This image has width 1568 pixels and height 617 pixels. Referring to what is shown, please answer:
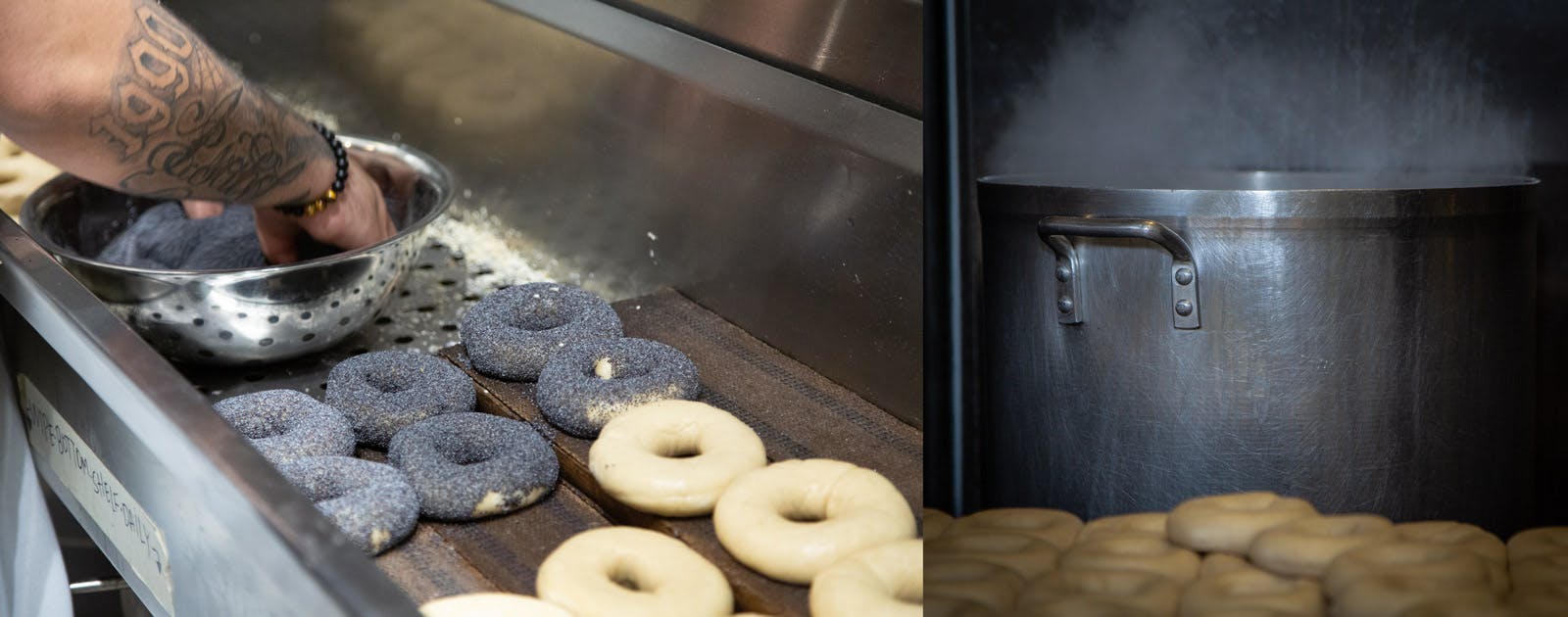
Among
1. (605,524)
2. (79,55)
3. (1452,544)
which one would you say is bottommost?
(605,524)

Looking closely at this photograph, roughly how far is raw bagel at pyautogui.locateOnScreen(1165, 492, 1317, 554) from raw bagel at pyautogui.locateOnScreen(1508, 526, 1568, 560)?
0.18ft

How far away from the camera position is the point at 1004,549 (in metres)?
0.43

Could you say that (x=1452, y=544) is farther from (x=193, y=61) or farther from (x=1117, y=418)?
(x=193, y=61)

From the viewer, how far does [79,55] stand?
101cm

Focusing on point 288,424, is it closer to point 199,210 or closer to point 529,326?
point 529,326

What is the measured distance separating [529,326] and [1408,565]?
106 centimetres

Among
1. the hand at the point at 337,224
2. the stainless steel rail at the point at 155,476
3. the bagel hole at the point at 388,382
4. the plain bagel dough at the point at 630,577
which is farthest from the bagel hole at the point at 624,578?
the hand at the point at 337,224

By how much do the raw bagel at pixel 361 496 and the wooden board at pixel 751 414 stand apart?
83 mm

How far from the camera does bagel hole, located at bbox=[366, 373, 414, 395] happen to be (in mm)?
1202

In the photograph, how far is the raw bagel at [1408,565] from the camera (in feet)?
1.15

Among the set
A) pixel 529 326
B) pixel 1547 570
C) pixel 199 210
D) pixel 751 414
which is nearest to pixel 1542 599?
pixel 1547 570

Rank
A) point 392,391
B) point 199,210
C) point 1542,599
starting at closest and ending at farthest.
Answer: point 1542,599 → point 392,391 → point 199,210

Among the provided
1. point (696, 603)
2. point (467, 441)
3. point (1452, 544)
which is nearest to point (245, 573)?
point (696, 603)

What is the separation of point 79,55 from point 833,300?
0.68 meters
